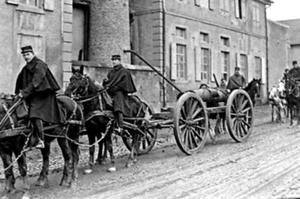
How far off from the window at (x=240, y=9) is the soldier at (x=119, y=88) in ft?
68.4

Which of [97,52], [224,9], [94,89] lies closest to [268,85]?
[224,9]

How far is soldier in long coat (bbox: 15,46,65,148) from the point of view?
Answer: 22.4 ft

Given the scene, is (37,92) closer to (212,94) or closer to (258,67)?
(212,94)

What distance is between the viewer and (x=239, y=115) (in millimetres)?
11891

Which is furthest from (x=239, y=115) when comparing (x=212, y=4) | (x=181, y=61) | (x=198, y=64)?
(x=212, y=4)

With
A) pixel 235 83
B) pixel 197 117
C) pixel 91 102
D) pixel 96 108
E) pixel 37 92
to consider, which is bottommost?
pixel 197 117

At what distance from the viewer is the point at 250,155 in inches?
388

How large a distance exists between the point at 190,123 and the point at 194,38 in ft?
46.0

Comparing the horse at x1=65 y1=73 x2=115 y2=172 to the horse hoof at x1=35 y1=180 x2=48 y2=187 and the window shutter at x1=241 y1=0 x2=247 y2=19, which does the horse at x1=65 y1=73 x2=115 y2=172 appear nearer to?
the horse hoof at x1=35 y1=180 x2=48 y2=187

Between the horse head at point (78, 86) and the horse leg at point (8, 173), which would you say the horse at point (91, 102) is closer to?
the horse head at point (78, 86)

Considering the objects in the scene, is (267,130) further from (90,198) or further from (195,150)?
(90,198)

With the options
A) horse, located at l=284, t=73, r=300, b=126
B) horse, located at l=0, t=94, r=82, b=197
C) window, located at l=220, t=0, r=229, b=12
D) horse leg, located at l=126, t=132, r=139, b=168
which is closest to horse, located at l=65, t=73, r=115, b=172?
horse leg, located at l=126, t=132, r=139, b=168

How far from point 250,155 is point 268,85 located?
24136 millimetres

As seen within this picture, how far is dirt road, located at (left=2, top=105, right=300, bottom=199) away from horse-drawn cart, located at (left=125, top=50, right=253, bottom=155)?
381 mm
